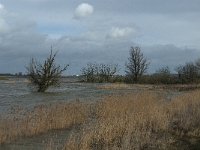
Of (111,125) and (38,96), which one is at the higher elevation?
(38,96)

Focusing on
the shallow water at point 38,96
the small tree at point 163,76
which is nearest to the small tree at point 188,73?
the small tree at point 163,76

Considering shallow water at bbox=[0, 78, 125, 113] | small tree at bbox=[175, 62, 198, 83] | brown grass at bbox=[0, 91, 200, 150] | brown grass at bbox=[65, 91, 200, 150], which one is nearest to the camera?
brown grass at bbox=[65, 91, 200, 150]

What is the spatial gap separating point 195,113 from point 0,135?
1049 cm

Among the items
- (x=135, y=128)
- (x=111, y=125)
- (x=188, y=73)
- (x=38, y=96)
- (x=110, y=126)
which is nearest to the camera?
→ (x=110, y=126)

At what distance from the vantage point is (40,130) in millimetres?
17359

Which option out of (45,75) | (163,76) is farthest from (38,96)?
(163,76)

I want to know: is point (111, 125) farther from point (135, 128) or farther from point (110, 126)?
point (135, 128)

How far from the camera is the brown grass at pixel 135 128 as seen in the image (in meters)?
13.6

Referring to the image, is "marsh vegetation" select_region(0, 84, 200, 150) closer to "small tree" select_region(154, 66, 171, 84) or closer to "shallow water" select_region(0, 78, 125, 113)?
"shallow water" select_region(0, 78, 125, 113)

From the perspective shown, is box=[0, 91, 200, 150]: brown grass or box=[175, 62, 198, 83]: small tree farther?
box=[175, 62, 198, 83]: small tree

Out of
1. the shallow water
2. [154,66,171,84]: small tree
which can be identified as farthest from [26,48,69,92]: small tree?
[154,66,171,84]: small tree

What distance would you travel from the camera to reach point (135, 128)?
16.1 metres

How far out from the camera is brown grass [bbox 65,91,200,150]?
44.5 ft

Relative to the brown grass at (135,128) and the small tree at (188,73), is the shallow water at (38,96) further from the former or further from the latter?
the small tree at (188,73)
